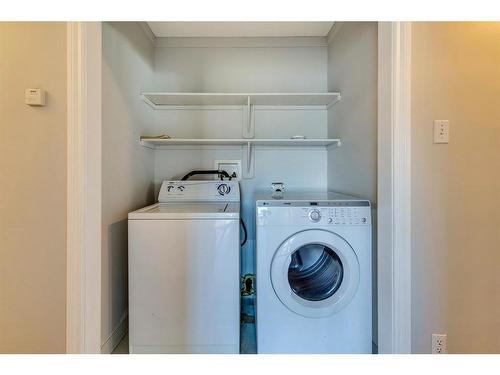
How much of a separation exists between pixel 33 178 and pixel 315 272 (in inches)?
62.4

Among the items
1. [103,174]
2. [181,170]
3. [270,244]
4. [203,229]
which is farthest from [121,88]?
[270,244]

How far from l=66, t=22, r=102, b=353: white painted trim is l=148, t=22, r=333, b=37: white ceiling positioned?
3.62 feet

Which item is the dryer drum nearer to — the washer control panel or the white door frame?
the white door frame

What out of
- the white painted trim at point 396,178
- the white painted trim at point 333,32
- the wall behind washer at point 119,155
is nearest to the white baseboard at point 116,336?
the wall behind washer at point 119,155

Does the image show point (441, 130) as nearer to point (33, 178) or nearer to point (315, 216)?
point (315, 216)

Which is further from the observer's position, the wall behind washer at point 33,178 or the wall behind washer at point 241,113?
the wall behind washer at point 241,113

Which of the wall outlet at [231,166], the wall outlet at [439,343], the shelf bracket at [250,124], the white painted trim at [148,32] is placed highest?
the white painted trim at [148,32]

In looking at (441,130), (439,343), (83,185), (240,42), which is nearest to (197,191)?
(83,185)

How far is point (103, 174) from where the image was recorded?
1.43 metres

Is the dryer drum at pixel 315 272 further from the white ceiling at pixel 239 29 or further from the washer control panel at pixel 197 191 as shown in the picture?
the white ceiling at pixel 239 29

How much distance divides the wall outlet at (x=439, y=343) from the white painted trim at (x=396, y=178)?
0.39 ft

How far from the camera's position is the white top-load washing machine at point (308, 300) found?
141 centimetres
